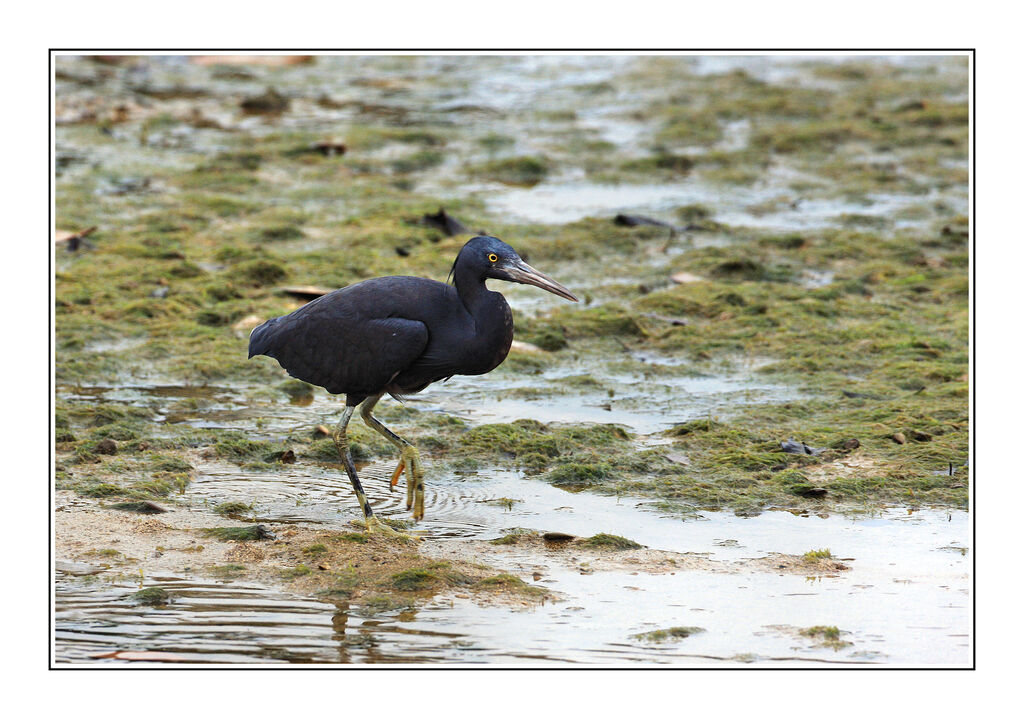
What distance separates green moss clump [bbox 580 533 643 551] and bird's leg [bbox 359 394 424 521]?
91 cm

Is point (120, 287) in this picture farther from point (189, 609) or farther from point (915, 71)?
point (915, 71)

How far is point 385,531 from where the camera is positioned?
645 cm

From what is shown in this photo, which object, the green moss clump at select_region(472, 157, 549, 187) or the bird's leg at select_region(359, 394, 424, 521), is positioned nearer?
the bird's leg at select_region(359, 394, 424, 521)

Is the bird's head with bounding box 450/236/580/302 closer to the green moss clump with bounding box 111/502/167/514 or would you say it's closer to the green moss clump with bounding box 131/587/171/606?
the green moss clump with bounding box 111/502/167/514

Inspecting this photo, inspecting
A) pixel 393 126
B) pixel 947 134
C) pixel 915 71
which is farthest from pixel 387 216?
pixel 915 71

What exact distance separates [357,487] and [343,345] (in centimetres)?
72

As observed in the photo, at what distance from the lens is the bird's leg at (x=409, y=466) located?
22.1 ft

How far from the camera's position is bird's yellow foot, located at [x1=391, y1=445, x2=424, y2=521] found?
674cm

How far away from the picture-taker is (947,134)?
15555 millimetres

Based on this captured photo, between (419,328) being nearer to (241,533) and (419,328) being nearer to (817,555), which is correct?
(241,533)

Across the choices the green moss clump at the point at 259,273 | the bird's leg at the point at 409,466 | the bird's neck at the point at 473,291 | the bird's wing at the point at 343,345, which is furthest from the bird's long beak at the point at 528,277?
the green moss clump at the point at 259,273

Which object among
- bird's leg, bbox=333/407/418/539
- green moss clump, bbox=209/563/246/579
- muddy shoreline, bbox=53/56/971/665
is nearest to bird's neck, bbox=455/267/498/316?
bird's leg, bbox=333/407/418/539

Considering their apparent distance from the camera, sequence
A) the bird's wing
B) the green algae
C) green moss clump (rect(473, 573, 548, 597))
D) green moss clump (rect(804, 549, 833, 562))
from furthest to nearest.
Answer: the green algae
the bird's wing
green moss clump (rect(804, 549, 833, 562))
green moss clump (rect(473, 573, 548, 597))

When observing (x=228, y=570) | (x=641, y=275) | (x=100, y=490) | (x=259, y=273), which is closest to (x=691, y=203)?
(x=641, y=275)
